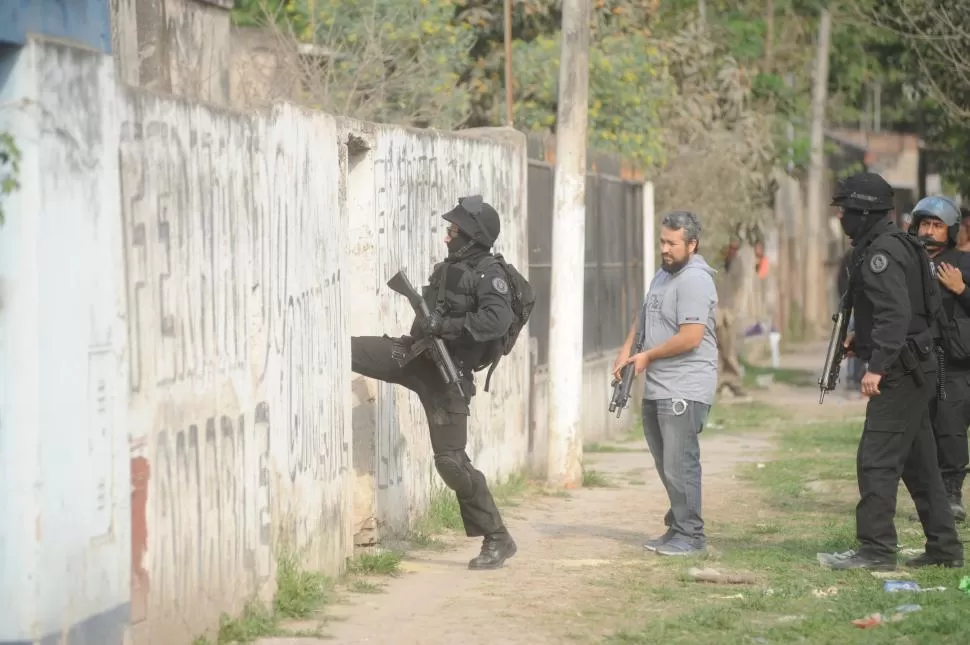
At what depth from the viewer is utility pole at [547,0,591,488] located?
12102 mm

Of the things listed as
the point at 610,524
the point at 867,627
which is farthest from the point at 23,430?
the point at 610,524

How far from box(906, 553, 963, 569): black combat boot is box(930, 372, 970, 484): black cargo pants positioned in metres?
1.57

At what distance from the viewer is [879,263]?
8250 mm

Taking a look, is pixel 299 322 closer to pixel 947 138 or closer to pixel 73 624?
pixel 73 624

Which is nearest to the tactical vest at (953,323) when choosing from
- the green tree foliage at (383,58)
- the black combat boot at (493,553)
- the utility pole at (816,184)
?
the black combat boot at (493,553)

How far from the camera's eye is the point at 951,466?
10250 millimetres

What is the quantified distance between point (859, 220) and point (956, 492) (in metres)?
2.65

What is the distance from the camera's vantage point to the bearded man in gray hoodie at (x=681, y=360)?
9.00 meters

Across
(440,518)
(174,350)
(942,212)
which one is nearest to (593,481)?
(440,518)

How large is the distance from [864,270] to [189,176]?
3.47 meters

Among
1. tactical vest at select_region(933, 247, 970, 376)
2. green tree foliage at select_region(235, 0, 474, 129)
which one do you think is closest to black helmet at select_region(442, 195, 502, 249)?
tactical vest at select_region(933, 247, 970, 376)

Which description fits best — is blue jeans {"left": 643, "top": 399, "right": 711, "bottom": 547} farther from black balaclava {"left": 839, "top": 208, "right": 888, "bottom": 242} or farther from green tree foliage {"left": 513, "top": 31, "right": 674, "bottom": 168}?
green tree foliage {"left": 513, "top": 31, "right": 674, "bottom": 168}

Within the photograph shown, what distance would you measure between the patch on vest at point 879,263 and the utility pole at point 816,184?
21.6 metres

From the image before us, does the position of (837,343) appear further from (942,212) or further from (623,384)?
(942,212)
